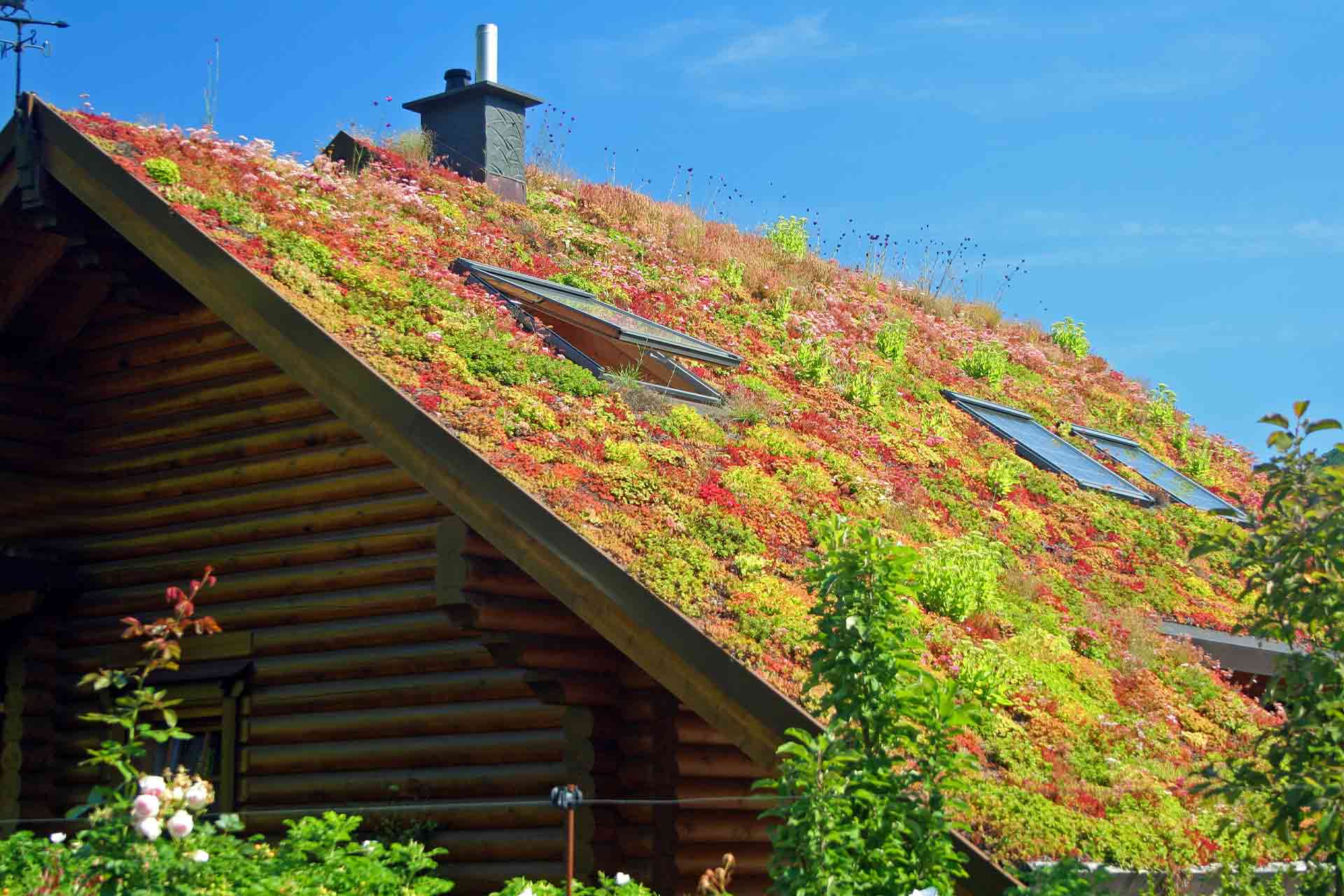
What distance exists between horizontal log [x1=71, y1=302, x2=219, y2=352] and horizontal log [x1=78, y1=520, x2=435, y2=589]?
6.70 feet

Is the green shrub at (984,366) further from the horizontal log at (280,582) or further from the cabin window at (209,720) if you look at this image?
the cabin window at (209,720)

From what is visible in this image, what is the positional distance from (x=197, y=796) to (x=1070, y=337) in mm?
18297

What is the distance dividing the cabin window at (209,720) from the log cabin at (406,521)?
0.03 meters

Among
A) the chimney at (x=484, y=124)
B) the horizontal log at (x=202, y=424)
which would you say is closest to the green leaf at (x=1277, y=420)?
the horizontal log at (x=202, y=424)

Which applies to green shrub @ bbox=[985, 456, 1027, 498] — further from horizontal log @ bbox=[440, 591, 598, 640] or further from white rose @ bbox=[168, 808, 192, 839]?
white rose @ bbox=[168, 808, 192, 839]

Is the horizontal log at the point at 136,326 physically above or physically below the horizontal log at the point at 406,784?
above

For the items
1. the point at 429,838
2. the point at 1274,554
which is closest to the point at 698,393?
the point at 429,838

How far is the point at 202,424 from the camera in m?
12.5

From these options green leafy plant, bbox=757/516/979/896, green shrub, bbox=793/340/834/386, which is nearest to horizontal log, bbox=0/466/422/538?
green leafy plant, bbox=757/516/979/896

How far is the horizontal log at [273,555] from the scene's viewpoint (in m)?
11.1

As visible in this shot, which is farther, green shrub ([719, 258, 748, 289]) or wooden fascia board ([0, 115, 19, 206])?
green shrub ([719, 258, 748, 289])

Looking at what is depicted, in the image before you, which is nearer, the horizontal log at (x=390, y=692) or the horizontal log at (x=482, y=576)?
the horizontal log at (x=482, y=576)

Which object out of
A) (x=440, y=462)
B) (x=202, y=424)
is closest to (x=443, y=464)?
(x=440, y=462)

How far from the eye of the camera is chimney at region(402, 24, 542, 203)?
17000 millimetres
